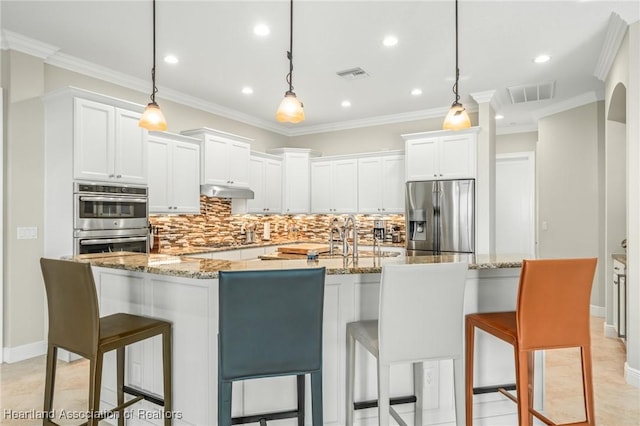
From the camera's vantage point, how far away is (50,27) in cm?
331

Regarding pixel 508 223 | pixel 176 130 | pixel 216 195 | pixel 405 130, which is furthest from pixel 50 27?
pixel 508 223

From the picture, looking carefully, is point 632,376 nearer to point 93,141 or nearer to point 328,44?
point 328,44

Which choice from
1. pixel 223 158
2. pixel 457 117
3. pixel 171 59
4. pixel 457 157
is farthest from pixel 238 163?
pixel 457 117

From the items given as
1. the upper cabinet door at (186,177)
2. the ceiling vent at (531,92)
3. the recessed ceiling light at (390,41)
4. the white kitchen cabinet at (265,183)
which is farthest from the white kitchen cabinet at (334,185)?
the recessed ceiling light at (390,41)

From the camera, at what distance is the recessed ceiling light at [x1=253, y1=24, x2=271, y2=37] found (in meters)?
3.28

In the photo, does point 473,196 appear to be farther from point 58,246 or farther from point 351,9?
point 58,246

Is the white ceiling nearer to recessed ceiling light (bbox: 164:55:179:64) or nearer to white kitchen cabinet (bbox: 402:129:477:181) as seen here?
recessed ceiling light (bbox: 164:55:179:64)

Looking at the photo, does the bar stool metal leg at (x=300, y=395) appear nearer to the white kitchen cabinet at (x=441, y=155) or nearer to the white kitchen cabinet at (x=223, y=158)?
the white kitchen cabinet at (x=223, y=158)

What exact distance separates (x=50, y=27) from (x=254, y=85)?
2.07 m

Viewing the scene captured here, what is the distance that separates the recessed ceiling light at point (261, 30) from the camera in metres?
3.28

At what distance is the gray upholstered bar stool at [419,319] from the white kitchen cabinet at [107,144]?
3.20 meters

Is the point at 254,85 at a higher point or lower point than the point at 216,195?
higher

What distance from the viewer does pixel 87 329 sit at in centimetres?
189

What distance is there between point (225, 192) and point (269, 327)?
376 cm
